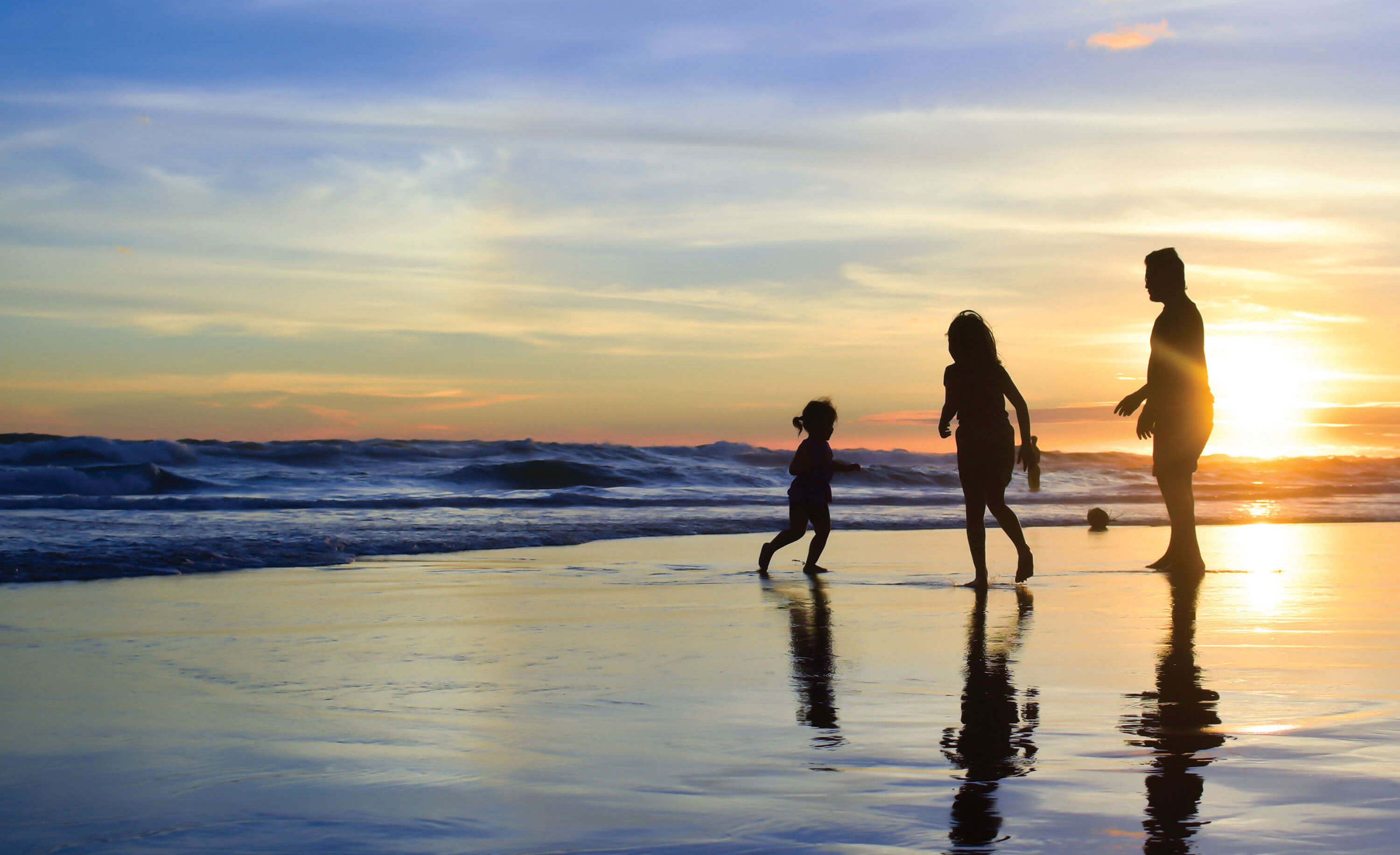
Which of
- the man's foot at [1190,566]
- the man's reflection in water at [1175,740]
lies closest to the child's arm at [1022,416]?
the man's foot at [1190,566]

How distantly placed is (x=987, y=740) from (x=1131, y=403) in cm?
504

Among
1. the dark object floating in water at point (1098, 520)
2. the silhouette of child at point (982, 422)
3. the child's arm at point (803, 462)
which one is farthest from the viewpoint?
the dark object floating in water at point (1098, 520)

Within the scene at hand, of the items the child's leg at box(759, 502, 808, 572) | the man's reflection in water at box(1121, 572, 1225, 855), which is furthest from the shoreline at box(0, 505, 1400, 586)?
the man's reflection in water at box(1121, 572, 1225, 855)

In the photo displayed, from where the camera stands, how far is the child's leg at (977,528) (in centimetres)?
657

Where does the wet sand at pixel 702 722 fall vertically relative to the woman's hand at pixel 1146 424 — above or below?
below

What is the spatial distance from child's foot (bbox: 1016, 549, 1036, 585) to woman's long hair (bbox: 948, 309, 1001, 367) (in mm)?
1160

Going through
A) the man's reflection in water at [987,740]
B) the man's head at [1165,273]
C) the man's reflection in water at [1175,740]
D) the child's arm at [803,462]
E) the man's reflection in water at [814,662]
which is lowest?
the man's reflection in water at [814,662]

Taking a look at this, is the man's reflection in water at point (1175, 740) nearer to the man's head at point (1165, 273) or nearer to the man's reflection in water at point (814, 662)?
the man's reflection in water at point (814, 662)

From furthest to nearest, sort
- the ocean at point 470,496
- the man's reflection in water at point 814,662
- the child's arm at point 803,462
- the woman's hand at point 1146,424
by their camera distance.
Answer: the ocean at point 470,496, the child's arm at point 803,462, the woman's hand at point 1146,424, the man's reflection in water at point 814,662

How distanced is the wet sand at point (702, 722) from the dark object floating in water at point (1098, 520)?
249 inches

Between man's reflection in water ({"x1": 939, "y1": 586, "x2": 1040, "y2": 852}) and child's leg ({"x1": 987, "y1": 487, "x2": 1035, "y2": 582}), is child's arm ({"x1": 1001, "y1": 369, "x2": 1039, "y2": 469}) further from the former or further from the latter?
man's reflection in water ({"x1": 939, "y1": 586, "x2": 1040, "y2": 852})

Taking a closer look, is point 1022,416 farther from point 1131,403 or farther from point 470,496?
point 470,496

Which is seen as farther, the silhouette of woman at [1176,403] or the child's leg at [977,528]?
the silhouette of woman at [1176,403]

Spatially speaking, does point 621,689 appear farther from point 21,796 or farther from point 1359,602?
point 1359,602
